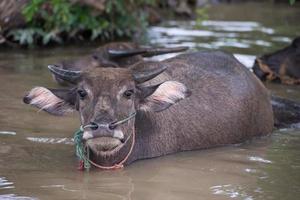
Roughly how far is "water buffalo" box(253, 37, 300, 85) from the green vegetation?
2788 millimetres

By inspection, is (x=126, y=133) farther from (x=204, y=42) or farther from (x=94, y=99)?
(x=204, y=42)

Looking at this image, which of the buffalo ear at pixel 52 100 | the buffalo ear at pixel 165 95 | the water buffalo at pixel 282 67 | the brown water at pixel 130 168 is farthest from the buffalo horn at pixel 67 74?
the water buffalo at pixel 282 67

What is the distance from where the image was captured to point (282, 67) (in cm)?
1008

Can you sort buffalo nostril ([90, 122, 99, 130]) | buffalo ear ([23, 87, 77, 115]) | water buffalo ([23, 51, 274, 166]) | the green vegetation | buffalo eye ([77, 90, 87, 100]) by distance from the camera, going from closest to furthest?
buffalo nostril ([90, 122, 99, 130]), water buffalo ([23, 51, 274, 166]), buffalo eye ([77, 90, 87, 100]), buffalo ear ([23, 87, 77, 115]), the green vegetation

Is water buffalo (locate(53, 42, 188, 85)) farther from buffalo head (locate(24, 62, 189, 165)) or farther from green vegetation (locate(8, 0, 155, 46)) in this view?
buffalo head (locate(24, 62, 189, 165))

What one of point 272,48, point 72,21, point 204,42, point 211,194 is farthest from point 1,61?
point 211,194

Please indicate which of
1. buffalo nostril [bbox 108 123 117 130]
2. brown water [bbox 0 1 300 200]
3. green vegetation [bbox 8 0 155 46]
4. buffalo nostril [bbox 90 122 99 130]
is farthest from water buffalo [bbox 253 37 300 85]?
buffalo nostril [bbox 90 122 99 130]

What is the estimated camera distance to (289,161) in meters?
6.57

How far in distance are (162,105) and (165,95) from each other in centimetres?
9

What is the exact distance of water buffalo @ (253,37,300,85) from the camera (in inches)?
394

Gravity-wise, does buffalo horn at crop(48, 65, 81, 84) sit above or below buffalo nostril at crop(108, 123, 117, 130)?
above

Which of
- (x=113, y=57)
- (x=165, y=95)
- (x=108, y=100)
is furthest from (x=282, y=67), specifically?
(x=108, y=100)

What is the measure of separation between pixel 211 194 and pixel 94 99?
1150mm

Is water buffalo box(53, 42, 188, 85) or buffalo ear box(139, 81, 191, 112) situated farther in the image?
water buffalo box(53, 42, 188, 85)
